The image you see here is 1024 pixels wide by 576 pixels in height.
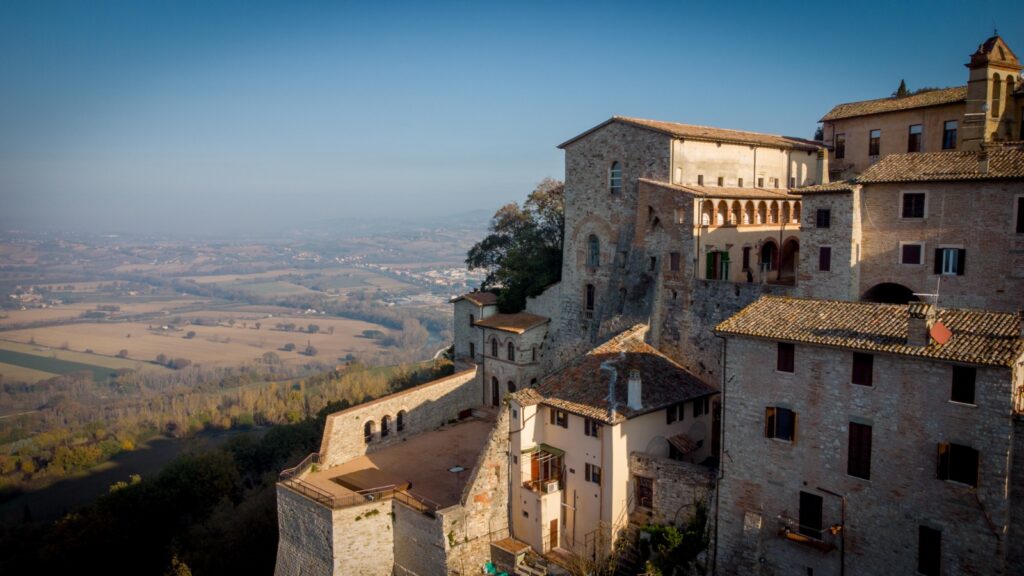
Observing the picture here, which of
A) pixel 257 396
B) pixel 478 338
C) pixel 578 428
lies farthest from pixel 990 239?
pixel 257 396

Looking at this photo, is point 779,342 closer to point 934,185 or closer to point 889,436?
point 889,436

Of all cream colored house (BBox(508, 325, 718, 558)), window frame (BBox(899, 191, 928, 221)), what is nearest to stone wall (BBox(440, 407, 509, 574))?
cream colored house (BBox(508, 325, 718, 558))

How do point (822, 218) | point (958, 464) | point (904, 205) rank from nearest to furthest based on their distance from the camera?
1. point (958, 464)
2. point (904, 205)
3. point (822, 218)

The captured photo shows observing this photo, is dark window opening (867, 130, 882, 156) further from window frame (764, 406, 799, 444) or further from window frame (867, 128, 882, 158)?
window frame (764, 406, 799, 444)

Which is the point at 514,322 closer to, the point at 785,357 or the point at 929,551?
the point at 785,357

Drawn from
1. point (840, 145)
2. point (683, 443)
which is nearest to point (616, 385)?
point (683, 443)

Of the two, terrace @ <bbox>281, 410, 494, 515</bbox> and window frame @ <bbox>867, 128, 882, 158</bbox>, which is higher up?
window frame @ <bbox>867, 128, 882, 158</bbox>
